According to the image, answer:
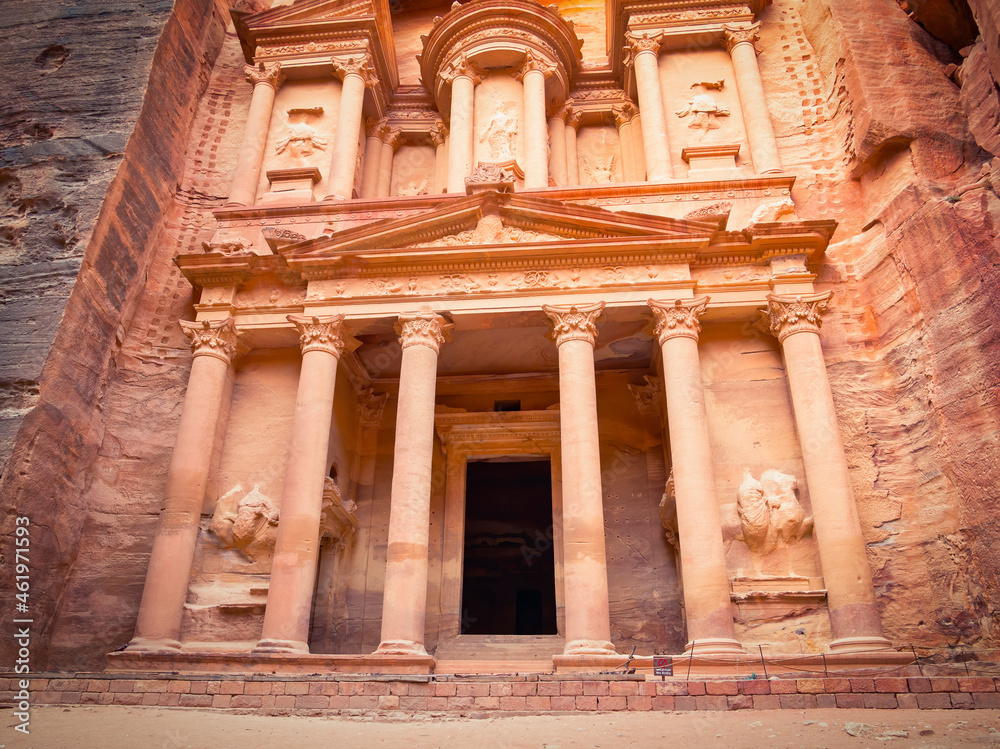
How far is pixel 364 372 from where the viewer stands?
15.1 m

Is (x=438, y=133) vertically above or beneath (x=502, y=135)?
above

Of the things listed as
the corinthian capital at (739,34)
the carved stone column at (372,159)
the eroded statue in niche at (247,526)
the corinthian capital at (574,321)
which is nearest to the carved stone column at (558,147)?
the corinthian capital at (739,34)

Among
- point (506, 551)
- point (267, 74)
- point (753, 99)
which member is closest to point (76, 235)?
point (267, 74)

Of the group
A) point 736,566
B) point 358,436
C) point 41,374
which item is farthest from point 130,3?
point 736,566

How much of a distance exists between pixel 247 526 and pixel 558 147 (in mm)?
10739

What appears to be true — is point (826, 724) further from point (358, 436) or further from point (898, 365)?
point (358, 436)

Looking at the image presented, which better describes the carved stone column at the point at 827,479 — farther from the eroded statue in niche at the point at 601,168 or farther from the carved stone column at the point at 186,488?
the carved stone column at the point at 186,488

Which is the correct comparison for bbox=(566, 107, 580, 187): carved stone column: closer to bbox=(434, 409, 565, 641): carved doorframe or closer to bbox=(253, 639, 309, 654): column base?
bbox=(434, 409, 565, 641): carved doorframe

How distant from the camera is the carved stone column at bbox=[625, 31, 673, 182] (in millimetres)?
14898

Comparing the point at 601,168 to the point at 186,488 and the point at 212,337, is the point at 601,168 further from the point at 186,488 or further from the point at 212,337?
the point at 186,488

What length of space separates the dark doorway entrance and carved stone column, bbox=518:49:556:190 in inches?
351

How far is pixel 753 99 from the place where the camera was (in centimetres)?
1529

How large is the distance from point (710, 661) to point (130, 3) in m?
17.5

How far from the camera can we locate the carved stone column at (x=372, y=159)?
1723 centimetres
